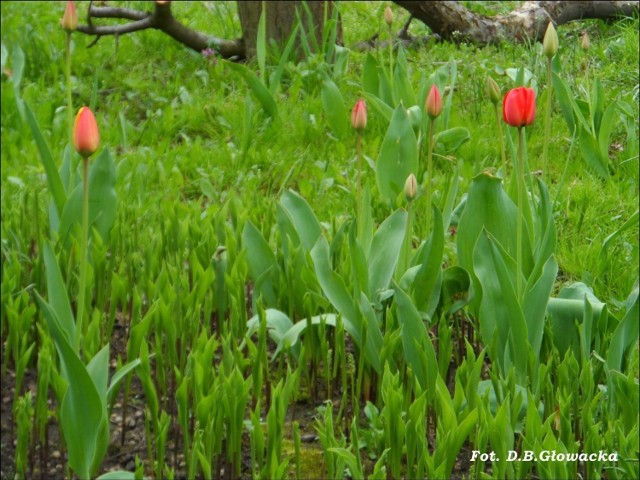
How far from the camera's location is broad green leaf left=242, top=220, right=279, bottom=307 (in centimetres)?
262

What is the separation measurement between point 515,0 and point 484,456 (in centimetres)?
110

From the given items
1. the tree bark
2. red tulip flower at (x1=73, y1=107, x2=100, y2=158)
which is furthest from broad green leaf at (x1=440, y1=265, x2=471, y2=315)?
red tulip flower at (x1=73, y1=107, x2=100, y2=158)

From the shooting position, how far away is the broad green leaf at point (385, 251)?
243 centimetres

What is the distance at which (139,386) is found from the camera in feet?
8.77

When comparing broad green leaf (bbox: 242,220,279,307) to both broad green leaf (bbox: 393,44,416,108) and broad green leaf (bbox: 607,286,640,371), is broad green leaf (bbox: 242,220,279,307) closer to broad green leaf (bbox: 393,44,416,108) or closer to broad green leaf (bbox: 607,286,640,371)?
broad green leaf (bbox: 393,44,416,108)

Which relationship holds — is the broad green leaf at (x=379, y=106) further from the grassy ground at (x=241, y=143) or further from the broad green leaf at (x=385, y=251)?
the broad green leaf at (x=385, y=251)

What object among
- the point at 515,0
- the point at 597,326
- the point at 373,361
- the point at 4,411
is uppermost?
the point at 515,0

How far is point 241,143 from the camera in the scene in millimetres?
3781

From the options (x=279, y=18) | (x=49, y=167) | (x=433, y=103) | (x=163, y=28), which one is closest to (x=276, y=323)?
(x=433, y=103)

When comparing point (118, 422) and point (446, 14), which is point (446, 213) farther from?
point (118, 422)

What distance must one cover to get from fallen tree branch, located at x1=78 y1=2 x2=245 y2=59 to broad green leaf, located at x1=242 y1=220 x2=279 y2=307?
248 cm

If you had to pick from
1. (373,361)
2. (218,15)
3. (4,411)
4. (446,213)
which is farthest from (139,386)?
(218,15)

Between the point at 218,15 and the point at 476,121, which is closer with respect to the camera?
the point at 476,121

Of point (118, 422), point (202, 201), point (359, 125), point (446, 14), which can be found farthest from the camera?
point (202, 201)
